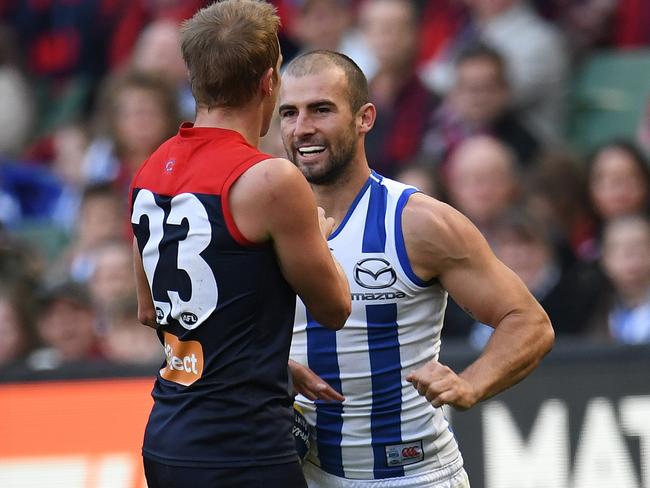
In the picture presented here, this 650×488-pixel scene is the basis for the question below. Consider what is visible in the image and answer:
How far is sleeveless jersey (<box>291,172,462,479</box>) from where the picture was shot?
13.6 feet

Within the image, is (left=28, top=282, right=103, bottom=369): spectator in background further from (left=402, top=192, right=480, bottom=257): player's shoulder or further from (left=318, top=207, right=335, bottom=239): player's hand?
(left=318, top=207, right=335, bottom=239): player's hand

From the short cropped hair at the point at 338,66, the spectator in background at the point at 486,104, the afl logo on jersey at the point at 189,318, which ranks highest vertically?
the spectator in background at the point at 486,104

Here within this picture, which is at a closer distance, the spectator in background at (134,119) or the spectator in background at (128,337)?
the spectator in background at (128,337)

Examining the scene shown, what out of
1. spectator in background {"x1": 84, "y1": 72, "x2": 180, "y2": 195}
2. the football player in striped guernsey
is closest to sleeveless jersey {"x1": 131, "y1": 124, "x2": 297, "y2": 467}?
the football player in striped guernsey

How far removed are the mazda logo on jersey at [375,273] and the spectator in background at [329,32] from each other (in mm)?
4586

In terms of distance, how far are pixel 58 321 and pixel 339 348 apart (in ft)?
11.8

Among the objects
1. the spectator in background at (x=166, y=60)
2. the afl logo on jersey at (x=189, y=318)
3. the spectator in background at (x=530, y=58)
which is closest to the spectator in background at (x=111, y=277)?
the spectator in background at (x=166, y=60)

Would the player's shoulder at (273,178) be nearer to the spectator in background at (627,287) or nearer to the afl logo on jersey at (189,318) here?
the afl logo on jersey at (189,318)

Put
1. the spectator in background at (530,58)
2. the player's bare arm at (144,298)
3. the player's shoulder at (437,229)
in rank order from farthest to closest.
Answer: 1. the spectator in background at (530,58)
2. the player's shoulder at (437,229)
3. the player's bare arm at (144,298)

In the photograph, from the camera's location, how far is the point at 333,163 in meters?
4.23

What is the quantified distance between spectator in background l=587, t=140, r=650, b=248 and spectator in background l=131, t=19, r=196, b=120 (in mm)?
2952

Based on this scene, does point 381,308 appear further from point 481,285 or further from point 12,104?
point 12,104

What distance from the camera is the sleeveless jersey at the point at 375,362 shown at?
13.6ft

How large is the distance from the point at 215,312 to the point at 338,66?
4.16 feet
